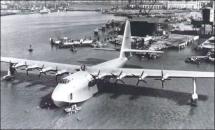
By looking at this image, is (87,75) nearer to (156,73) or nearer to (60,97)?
(60,97)

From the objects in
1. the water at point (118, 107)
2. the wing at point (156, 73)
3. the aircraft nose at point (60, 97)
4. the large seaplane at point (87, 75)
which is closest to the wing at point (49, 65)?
the large seaplane at point (87, 75)

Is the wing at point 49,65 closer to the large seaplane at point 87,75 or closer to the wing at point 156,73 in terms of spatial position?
the large seaplane at point 87,75

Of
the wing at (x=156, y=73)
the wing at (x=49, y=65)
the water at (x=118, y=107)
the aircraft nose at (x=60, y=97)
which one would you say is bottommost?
the water at (x=118, y=107)

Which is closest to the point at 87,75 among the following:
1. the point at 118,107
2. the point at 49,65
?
the point at 118,107

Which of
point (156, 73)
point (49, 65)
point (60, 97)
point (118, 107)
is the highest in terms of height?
point (49, 65)

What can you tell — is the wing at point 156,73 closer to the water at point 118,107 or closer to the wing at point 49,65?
the water at point 118,107

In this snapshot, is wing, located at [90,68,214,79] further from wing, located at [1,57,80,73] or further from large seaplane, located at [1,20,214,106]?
wing, located at [1,57,80,73]

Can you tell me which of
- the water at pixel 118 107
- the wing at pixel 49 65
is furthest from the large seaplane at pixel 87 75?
the water at pixel 118 107

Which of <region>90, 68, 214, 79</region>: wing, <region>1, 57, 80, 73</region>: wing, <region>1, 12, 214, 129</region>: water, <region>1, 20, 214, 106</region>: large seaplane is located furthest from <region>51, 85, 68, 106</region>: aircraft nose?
<region>1, 57, 80, 73</region>: wing

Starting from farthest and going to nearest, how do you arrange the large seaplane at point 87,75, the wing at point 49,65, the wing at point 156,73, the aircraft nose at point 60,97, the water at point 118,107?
the wing at point 49,65 < the wing at point 156,73 < the large seaplane at point 87,75 < the aircraft nose at point 60,97 < the water at point 118,107

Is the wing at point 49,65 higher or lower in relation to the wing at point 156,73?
higher

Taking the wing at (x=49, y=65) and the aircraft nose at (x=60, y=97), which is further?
the wing at (x=49, y=65)

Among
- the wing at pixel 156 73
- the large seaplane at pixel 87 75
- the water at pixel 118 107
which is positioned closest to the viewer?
the water at pixel 118 107
